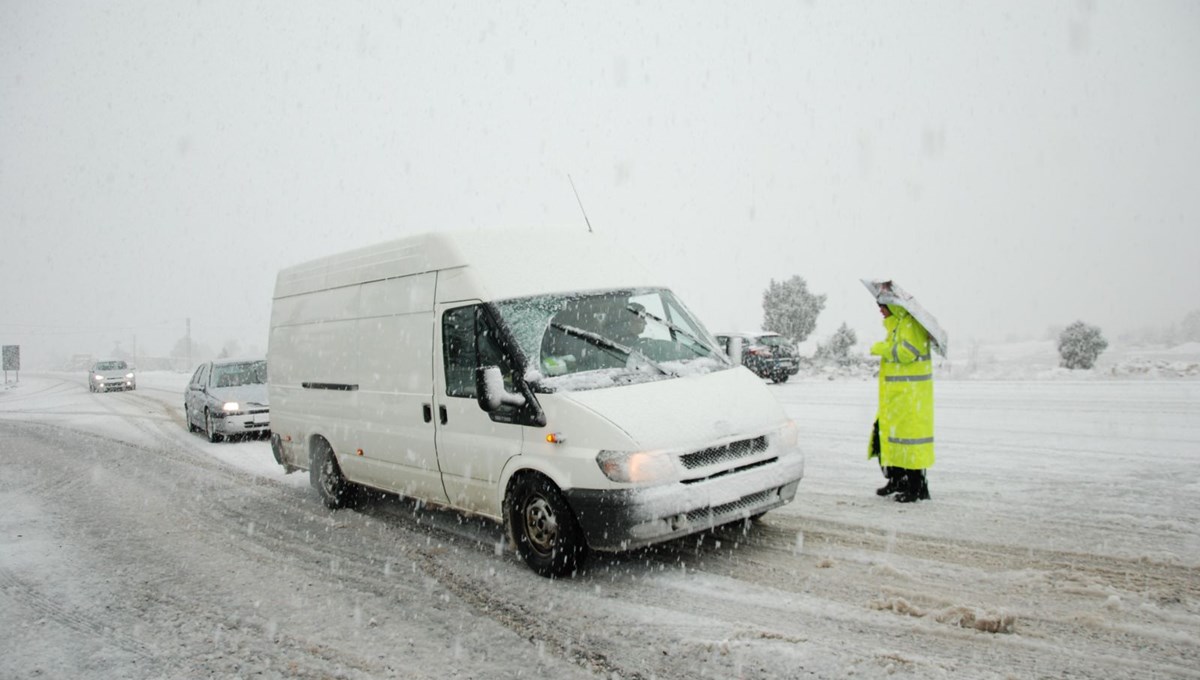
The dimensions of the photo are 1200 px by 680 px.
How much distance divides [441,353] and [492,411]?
0.99 metres

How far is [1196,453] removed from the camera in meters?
8.06

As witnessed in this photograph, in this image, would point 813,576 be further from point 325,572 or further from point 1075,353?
point 1075,353

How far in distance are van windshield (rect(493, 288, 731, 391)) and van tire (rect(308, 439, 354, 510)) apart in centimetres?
314

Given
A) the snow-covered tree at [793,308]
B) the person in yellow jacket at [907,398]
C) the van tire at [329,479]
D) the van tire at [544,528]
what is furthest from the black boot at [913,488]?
the snow-covered tree at [793,308]

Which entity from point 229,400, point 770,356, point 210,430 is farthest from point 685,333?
point 770,356

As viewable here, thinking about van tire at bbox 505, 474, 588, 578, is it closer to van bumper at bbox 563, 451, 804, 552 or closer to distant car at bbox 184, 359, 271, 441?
van bumper at bbox 563, 451, 804, 552

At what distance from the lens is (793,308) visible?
40656 mm

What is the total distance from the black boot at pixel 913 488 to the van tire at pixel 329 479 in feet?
17.0

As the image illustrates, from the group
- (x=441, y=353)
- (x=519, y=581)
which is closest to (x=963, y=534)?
(x=519, y=581)

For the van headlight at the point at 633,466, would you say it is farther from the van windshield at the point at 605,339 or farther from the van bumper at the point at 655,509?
the van windshield at the point at 605,339

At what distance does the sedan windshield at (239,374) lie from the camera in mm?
14203

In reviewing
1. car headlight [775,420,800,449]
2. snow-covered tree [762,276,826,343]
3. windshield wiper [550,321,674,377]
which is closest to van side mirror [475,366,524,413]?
windshield wiper [550,321,674,377]

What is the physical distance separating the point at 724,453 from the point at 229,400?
11050 millimetres

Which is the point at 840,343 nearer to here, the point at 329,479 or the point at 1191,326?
the point at 1191,326
